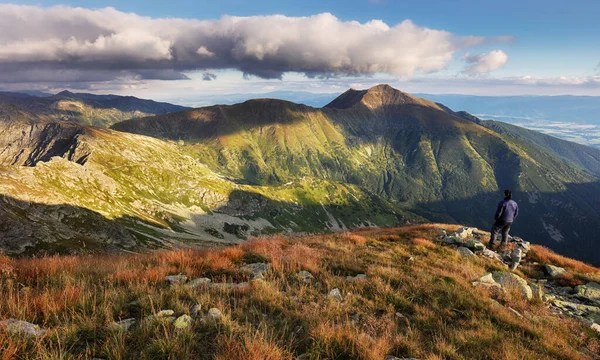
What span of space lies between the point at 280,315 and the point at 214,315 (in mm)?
1541

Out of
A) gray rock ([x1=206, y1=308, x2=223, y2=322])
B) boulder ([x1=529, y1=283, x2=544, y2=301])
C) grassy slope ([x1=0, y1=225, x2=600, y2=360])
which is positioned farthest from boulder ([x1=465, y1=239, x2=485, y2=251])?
gray rock ([x1=206, y1=308, x2=223, y2=322])

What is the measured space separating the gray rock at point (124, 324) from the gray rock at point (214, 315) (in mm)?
1406

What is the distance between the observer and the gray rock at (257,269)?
981 centimetres

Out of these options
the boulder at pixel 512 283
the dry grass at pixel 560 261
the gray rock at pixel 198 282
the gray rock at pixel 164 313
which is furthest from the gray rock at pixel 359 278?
the dry grass at pixel 560 261

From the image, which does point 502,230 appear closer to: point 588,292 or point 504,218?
point 504,218

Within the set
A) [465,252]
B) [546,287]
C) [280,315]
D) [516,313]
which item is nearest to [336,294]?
[280,315]

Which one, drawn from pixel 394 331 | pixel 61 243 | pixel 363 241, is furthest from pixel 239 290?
pixel 61 243

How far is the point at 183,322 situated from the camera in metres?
5.68

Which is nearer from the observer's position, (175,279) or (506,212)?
(175,279)

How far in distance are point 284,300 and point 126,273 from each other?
4521mm

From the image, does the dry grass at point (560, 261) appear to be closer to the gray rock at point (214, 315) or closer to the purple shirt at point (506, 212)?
the purple shirt at point (506, 212)

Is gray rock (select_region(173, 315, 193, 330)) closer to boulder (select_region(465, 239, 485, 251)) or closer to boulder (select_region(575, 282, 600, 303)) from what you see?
boulder (select_region(575, 282, 600, 303))

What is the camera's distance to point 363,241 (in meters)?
19.1

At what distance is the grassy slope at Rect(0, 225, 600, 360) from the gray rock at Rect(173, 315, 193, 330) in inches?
4.8
